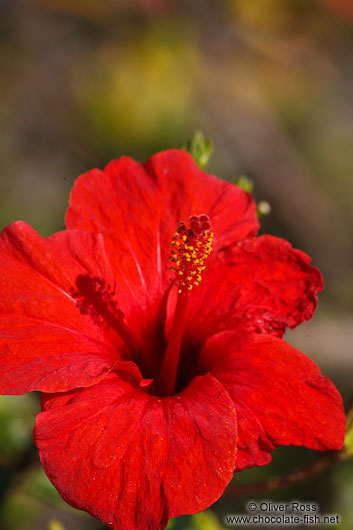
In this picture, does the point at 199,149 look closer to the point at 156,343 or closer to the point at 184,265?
the point at 184,265

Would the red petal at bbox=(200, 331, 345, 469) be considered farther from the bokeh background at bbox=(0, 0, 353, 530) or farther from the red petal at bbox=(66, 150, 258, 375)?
the bokeh background at bbox=(0, 0, 353, 530)

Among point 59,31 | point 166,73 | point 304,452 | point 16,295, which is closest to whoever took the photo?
point 16,295

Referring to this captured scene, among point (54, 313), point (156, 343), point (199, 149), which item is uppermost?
point (199, 149)

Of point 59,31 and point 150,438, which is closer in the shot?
point 150,438

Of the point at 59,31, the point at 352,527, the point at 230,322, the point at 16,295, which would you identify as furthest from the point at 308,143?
the point at 16,295

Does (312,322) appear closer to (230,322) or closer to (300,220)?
(300,220)

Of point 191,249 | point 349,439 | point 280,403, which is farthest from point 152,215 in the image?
point 349,439

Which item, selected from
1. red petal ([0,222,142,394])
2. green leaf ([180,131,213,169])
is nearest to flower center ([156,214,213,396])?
red petal ([0,222,142,394])
